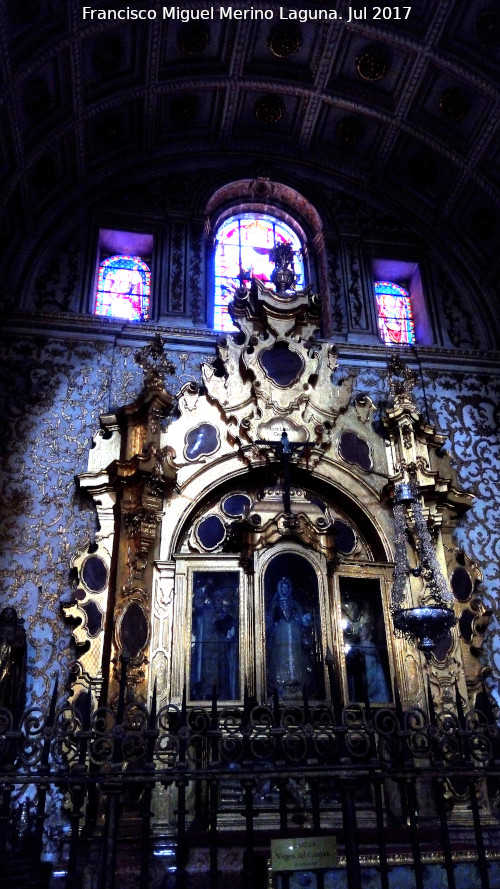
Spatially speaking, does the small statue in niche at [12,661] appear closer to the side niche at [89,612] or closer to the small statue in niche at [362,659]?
the side niche at [89,612]

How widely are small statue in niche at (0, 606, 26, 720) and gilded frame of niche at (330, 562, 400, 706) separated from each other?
329 cm

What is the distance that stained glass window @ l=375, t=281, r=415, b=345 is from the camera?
1156 centimetres

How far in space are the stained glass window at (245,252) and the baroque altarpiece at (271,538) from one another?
1196 mm

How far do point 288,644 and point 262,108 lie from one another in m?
8.70

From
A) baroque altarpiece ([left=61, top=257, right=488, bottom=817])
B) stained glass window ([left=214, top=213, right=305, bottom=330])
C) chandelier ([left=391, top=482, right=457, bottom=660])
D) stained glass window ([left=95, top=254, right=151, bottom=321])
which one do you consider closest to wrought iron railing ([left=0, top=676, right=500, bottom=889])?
chandelier ([left=391, top=482, right=457, bottom=660])

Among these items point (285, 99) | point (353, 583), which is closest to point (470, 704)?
point (353, 583)

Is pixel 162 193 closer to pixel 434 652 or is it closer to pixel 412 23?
pixel 412 23

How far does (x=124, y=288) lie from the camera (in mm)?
11086

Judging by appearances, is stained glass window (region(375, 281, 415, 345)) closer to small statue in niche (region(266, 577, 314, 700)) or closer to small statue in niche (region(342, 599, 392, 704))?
small statue in niche (region(342, 599, 392, 704))

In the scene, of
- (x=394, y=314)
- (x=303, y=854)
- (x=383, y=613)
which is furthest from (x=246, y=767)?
(x=394, y=314)

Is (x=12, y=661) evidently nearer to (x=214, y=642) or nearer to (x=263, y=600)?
(x=214, y=642)

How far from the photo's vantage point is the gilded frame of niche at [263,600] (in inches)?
303

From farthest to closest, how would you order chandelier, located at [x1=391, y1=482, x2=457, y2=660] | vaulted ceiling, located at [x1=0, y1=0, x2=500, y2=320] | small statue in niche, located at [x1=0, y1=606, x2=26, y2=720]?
1. vaulted ceiling, located at [x1=0, y1=0, x2=500, y2=320]
2. small statue in niche, located at [x1=0, y1=606, x2=26, y2=720]
3. chandelier, located at [x1=391, y1=482, x2=457, y2=660]

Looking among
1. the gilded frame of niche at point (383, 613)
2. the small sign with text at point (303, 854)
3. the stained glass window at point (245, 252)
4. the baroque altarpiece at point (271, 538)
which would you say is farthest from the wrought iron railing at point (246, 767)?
the stained glass window at point (245, 252)
